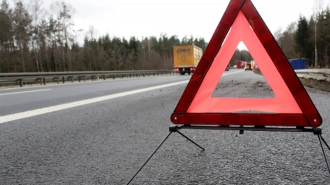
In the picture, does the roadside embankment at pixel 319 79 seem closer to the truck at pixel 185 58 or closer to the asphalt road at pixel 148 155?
the asphalt road at pixel 148 155

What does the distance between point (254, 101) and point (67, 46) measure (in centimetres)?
5198

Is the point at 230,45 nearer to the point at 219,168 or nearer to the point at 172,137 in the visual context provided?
the point at 219,168

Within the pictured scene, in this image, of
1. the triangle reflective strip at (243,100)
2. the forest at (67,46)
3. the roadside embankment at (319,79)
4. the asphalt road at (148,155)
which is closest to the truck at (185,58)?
the forest at (67,46)

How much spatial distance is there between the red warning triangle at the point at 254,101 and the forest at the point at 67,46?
16.2 meters

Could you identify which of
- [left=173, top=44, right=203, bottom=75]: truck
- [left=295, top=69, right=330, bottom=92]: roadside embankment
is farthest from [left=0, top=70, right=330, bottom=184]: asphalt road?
[left=173, top=44, right=203, bottom=75]: truck

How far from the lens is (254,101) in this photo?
1.90 metres

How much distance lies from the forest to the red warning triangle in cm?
1625

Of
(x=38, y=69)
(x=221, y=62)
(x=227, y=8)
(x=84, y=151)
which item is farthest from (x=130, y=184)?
(x=38, y=69)

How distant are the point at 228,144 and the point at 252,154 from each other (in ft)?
1.13

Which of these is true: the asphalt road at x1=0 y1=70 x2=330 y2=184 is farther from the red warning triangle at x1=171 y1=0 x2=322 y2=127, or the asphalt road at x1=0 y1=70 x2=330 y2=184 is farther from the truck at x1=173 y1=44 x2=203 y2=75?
the truck at x1=173 y1=44 x2=203 y2=75

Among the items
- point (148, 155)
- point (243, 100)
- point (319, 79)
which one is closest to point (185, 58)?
point (319, 79)

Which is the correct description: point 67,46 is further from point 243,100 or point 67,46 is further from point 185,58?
point 243,100

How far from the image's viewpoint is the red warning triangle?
5.11 ft

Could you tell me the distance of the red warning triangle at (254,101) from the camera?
1.56 m
